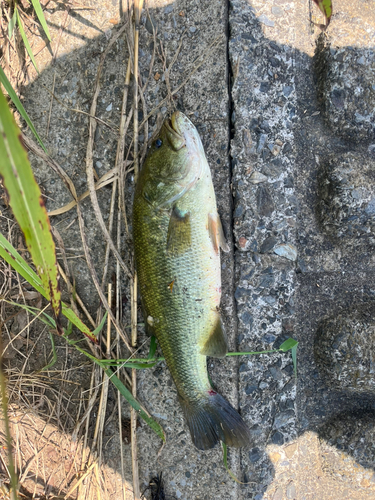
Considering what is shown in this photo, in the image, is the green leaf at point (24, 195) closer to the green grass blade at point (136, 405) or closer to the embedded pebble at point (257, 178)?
the green grass blade at point (136, 405)

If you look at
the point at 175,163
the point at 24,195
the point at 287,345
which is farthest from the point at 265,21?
the point at 287,345

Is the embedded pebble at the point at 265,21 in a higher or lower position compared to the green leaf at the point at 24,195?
higher

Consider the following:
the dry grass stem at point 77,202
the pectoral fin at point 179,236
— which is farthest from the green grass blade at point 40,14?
the pectoral fin at point 179,236

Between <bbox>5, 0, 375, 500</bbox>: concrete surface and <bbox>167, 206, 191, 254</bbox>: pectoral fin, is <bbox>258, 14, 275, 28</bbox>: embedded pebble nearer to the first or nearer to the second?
<bbox>5, 0, 375, 500</bbox>: concrete surface

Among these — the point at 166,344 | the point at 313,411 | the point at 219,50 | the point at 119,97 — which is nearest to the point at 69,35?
the point at 119,97

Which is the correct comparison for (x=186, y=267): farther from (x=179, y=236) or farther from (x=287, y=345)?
(x=287, y=345)

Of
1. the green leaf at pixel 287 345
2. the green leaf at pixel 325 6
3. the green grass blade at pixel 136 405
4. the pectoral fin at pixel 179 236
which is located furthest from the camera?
the green grass blade at pixel 136 405
